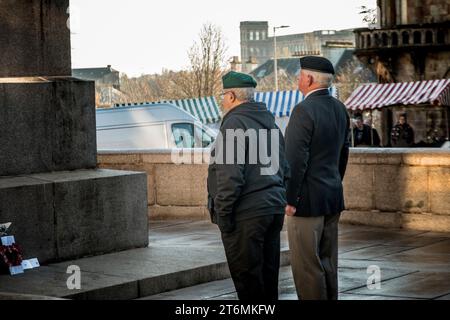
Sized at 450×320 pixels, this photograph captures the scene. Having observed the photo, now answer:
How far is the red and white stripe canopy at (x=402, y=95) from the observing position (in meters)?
38.1

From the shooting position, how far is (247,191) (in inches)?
279

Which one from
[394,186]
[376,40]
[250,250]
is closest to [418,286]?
[250,250]

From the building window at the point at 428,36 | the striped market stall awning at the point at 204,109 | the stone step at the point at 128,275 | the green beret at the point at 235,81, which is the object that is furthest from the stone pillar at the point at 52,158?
the building window at the point at 428,36

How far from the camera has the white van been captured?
21203 millimetres

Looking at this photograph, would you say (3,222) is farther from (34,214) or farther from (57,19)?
(57,19)

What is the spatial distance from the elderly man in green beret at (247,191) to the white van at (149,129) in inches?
543

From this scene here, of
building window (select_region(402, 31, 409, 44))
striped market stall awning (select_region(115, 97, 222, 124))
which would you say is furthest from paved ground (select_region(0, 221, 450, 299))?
building window (select_region(402, 31, 409, 44))

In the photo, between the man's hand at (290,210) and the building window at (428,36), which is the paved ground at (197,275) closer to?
the man's hand at (290,210)

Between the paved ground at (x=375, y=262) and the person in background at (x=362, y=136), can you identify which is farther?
the person in background at (x=362, y=136)

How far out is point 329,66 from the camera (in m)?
7.66

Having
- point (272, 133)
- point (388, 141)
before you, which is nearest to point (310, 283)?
point (272, 133)

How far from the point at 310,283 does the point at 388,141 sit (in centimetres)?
4062

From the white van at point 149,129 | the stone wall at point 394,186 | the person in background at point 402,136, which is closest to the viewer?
the stone wall at point 394,186

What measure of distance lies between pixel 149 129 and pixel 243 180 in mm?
14711
